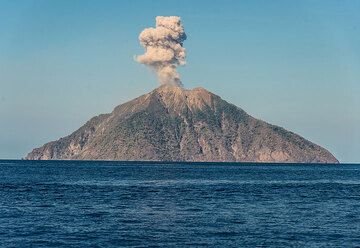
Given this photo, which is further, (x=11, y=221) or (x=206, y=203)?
(x=206, y=203)

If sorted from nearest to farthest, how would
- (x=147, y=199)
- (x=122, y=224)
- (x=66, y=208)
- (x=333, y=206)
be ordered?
(x=122, y=224)
(x=66, y=208)
(x=333, y=206)
(x=147, y=199)

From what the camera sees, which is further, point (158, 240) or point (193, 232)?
point (193, 232)

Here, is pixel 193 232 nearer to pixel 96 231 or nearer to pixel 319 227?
pixel 96 231

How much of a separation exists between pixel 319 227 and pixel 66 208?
104ft

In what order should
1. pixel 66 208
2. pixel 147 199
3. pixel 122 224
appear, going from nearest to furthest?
pixel 122 224 < pixel 66 208 < pixel 147 199

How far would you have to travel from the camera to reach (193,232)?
196ft

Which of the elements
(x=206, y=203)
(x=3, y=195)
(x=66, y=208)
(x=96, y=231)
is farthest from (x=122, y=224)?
(x=3, y=195)

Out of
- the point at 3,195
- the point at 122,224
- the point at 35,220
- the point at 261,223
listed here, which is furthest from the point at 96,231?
the point at 3,195

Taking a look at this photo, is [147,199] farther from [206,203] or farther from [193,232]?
[193,232]

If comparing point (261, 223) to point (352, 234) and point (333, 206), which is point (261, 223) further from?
point (333, 206)

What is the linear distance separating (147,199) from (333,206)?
1081 inches

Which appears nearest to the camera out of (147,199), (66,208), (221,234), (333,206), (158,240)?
(158,240)

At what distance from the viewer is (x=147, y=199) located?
98.7 m

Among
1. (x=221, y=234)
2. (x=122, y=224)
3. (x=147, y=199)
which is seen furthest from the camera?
(x=147, y=199)
